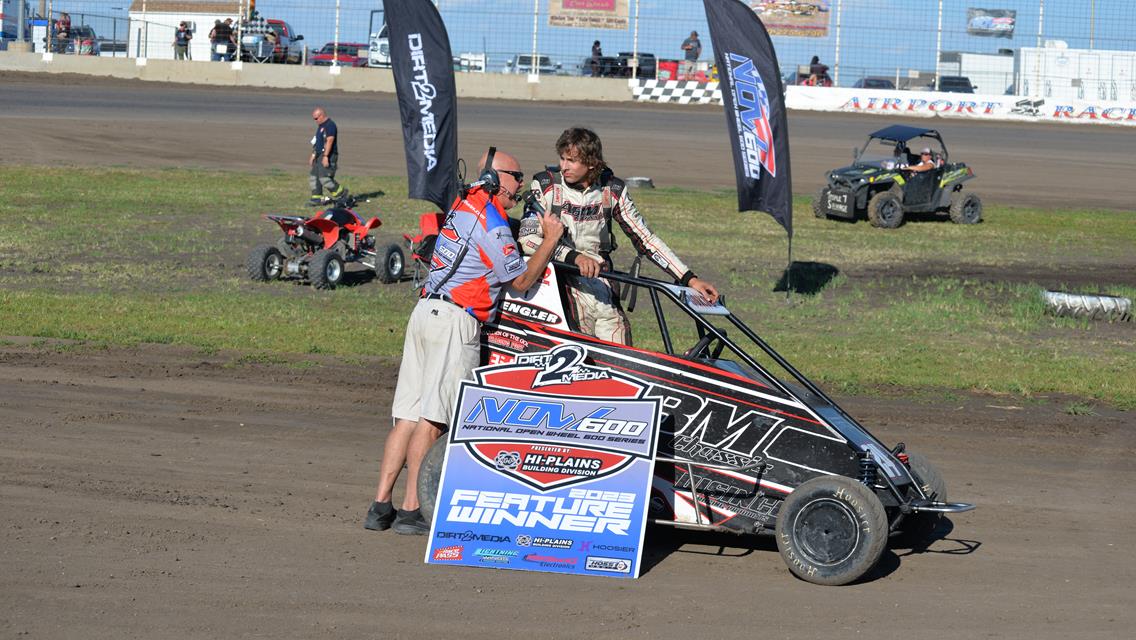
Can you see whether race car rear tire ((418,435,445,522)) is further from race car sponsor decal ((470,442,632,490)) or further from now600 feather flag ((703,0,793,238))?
now600 feather flag ((703,0,793,238))

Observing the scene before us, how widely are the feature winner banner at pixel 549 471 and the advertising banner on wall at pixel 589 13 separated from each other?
34.1m

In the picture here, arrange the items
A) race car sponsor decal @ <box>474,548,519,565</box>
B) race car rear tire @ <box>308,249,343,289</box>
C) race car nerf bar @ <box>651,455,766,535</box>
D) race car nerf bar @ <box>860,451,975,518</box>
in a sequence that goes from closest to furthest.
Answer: race car sponsor decal @ <box>474,548,519,565</box>
race car nerf bar @ <box>860,451,975,518</box>
race car nerf bar @ <box>651,455,766,535</box>
race car rear tire @ <box>308,249,343,289</box>

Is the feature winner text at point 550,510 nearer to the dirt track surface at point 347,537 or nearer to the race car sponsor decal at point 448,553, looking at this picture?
the race car sponsor decal at point 448,553

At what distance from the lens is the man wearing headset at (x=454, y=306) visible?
5.94 meters

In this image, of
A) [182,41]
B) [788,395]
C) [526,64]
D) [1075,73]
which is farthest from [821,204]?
[182,41]

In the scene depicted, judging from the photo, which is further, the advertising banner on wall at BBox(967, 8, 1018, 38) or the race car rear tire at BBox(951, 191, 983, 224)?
the advertising banner on wall at BBox(967, 8, 1018, 38)

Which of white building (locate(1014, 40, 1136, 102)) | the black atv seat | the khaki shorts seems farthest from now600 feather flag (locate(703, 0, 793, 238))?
white building (locate(1014, 40, 1136, 102))

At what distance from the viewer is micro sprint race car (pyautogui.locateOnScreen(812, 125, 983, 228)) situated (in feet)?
64.8

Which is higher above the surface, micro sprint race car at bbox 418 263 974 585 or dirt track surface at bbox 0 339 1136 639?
micro sprint race car at bbox 418 263 974 585

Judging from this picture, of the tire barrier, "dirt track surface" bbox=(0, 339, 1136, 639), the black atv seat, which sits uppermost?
the black atv seat

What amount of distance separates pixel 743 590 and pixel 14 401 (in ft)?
18.1

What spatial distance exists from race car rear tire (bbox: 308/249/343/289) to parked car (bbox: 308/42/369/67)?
1057 inches

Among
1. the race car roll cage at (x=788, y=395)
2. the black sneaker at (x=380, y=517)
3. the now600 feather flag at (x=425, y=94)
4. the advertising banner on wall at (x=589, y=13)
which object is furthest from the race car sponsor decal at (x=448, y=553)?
the advertising banner on wall at (x=589, y=13)

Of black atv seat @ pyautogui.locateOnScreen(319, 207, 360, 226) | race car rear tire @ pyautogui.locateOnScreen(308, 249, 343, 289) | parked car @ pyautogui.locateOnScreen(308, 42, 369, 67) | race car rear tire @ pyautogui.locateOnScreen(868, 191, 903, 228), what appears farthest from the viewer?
parked car @ pyautogui.locateOnScreen(308, 42, 369, 67)
